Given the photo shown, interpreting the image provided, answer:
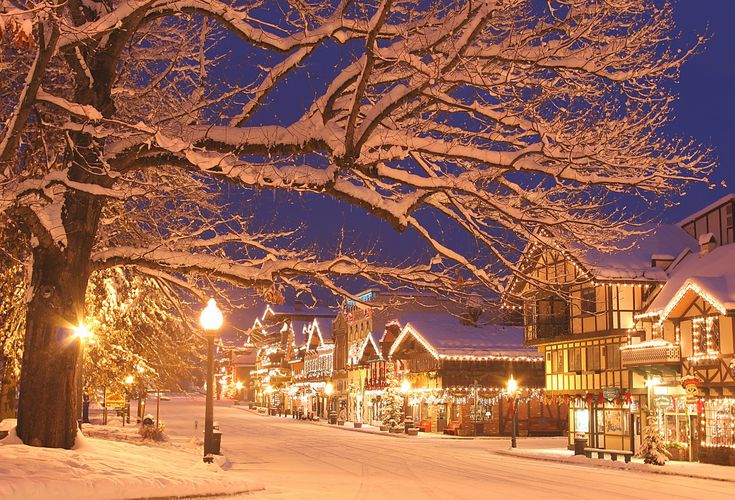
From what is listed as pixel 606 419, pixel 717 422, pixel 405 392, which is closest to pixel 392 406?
pixel 405 392

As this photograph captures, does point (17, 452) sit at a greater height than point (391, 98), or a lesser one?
lesser

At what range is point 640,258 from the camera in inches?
1505

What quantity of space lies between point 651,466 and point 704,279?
780cm

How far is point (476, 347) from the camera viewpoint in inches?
2205

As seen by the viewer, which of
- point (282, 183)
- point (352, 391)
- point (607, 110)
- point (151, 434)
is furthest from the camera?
point (352, 391)

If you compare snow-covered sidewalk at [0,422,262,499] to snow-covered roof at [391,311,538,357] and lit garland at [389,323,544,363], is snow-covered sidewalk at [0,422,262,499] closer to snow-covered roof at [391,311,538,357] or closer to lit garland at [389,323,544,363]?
lit garland at [389,323,544,363]

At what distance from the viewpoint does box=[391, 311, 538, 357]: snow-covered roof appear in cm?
5550

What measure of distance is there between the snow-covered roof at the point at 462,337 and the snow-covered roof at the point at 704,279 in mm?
19462

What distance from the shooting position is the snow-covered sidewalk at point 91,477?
1057 cm

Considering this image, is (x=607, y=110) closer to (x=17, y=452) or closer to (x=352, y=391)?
(x=17, y=452)

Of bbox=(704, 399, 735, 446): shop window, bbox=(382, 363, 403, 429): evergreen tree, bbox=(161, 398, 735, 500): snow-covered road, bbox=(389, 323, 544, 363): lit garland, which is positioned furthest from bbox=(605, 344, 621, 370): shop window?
bbox=(382, 363, 403, 429): evergreen tree

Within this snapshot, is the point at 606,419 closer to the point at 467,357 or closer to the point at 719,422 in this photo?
the point at 719,422

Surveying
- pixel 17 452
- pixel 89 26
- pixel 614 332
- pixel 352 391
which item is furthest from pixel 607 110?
pixel 352 391

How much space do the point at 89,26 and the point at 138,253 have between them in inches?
174
